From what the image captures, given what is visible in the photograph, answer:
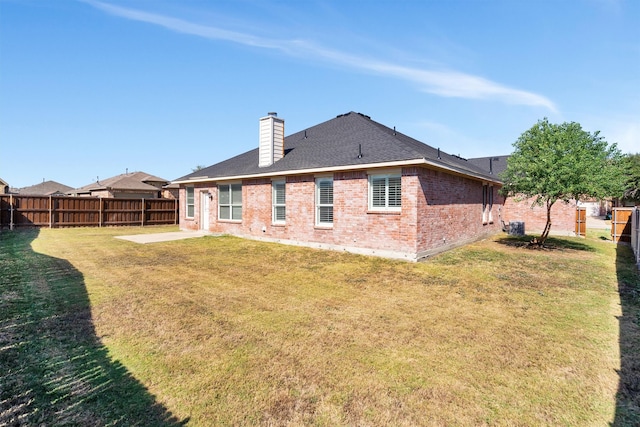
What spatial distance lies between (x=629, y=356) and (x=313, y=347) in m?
4.13

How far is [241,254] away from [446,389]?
29.9ft

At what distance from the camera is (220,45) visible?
13258mm

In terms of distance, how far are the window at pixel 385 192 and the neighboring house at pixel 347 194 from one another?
34 mm

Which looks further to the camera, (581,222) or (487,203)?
(581,222)

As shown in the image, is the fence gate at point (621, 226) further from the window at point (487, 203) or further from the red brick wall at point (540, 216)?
the window at point (487, 203)

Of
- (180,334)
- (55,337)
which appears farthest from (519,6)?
(55,337)

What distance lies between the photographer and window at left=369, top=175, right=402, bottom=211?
10461 mm

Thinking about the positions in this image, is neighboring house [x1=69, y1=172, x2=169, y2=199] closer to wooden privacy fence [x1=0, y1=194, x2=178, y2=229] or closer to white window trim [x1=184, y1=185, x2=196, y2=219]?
wooden privacy fence [x1=0, y1=194, x2=178, y2=229]

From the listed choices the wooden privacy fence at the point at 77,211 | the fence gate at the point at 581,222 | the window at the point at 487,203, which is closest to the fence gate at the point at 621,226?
the fence gate at the point at 581,222

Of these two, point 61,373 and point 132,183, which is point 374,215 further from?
point 132,183

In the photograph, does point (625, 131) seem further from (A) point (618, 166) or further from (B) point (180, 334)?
(B) point (180, 334)

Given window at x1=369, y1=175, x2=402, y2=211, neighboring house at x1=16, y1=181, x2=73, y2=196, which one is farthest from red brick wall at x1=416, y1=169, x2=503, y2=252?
neighboring house at x1=16, y1=181, x2=73, y2=196

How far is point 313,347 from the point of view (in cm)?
412

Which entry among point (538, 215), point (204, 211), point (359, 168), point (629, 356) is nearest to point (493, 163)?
point (538, 215)
